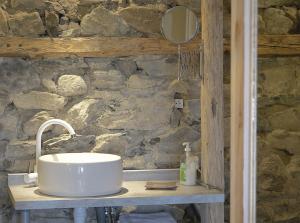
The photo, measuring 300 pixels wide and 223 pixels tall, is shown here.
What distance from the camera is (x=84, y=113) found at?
286cm

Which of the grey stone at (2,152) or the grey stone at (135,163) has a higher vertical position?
the grey stone at (2,152)

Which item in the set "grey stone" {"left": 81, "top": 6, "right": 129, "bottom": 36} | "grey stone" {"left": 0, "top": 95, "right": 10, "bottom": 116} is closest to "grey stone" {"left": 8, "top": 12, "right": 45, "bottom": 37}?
"grey stone" {"left": 81, "top": 6, "right": 129, "bottom": 36}

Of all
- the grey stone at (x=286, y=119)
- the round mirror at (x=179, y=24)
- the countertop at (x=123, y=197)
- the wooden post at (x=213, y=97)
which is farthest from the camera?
the round mirror at (x=179, y=24)

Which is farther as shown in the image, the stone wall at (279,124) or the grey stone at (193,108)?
the grey stone at (193,108)

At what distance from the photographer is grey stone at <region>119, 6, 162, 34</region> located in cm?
289

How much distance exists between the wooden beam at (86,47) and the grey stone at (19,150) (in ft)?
1.60

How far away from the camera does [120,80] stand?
2.90 m

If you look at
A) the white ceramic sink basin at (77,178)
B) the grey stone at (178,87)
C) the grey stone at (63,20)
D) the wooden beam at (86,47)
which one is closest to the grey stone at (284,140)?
the grey stone at (178,87)

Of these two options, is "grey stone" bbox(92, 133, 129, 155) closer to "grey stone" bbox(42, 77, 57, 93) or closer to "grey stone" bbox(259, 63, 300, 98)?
"grey stone" bbox(42, 77, 57, 93)

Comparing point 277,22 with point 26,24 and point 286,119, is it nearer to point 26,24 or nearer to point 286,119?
point 286,119

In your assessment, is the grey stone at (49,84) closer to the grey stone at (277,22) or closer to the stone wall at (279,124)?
the stone wall at (279,124)

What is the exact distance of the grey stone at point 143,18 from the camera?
2889 millimetres

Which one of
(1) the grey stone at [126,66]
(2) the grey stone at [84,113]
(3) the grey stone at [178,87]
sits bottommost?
(2) the grey stone at [84,113]

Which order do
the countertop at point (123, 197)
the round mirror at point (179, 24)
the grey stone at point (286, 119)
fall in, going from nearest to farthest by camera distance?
1. the countertop at point (123, 197)
2. the grey stone at point (286, 119)
3. the round mirror at point (179, 24)
